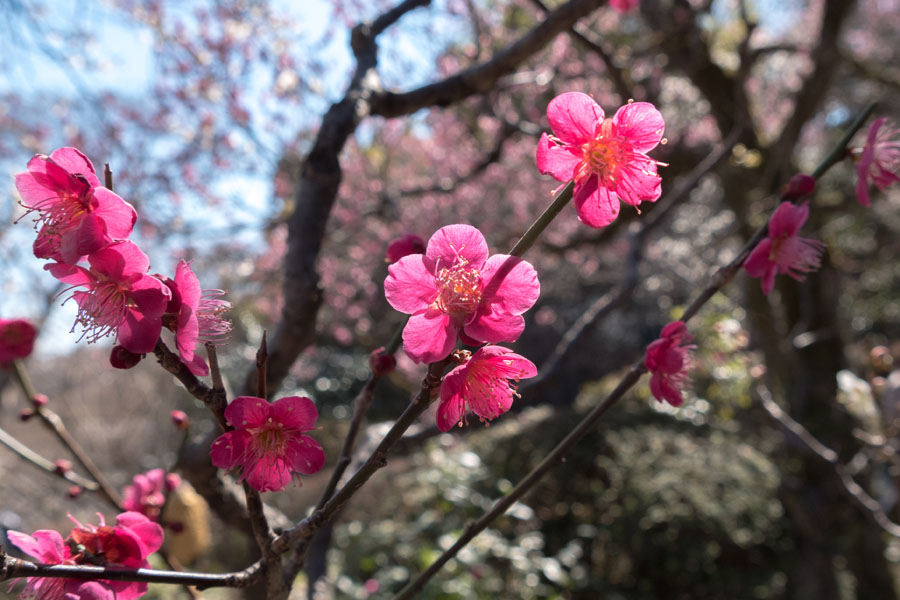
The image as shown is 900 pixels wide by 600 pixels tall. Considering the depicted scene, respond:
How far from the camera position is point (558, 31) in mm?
1507

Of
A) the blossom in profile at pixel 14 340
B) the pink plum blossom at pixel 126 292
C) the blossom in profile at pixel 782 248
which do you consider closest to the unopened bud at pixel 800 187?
the blossom in profile at pixel 782 248

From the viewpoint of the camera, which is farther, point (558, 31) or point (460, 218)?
point (460, 218)

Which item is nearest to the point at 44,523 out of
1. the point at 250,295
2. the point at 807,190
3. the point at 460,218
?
the point at 250,295

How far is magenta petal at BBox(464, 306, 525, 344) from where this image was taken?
1.84ft

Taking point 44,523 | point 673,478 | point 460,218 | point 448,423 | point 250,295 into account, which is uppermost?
point 448,423

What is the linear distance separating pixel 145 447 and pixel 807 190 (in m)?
9.68

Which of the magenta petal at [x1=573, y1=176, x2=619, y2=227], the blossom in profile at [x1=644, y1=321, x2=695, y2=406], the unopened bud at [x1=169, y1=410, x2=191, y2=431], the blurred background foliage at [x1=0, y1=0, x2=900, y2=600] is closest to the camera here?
the magenta petal at [x1=573, y1=176, x2=619, y2=227]

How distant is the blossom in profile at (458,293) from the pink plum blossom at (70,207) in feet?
0.87

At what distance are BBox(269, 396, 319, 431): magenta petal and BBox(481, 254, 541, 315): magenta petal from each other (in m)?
0.23

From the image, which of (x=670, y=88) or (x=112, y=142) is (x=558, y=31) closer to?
(x=670, y=88)

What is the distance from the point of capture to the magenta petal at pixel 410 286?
2.02 feet

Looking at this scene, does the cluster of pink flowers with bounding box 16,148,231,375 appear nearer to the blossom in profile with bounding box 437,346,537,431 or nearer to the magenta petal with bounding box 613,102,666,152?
the blossom in profile with bounding box 437,346,537,431

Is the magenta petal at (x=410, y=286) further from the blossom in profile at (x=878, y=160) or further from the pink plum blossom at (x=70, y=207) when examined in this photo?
the blossom in profile at (x=878, y=160)

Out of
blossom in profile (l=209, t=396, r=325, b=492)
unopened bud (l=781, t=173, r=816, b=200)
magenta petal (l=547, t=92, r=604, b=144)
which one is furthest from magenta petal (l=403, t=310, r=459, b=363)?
unopened bud (l=781, t=173, r=816, b=200)
